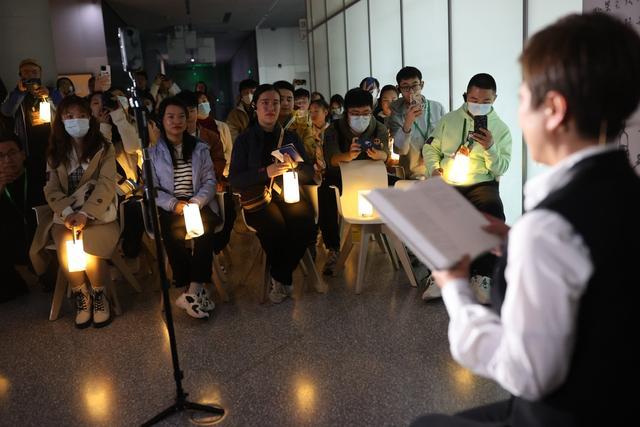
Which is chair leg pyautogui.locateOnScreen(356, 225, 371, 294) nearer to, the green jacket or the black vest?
the green jacket

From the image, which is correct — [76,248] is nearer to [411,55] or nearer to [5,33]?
[411,55]

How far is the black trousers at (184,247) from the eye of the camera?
12.3 ft

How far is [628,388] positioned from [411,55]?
6.27 metres

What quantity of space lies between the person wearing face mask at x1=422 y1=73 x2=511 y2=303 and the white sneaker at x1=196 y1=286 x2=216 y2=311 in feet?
4.77

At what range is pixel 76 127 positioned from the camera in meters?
3.78

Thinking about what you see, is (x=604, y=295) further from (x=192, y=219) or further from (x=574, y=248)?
(x=192, y=219)

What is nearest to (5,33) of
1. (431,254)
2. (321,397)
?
(321,397)

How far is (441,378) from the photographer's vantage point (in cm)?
271

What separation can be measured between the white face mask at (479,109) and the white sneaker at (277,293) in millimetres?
1790

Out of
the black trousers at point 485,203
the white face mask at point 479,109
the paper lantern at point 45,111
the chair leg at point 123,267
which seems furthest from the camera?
the paper lantern at point 45,111

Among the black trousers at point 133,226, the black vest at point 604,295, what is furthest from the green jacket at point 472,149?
the black vest at point 604,295

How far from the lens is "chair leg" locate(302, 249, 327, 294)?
160 inches

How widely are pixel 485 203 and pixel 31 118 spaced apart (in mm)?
3886

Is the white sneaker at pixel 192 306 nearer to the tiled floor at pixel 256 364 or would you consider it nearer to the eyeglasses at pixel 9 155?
the tiled floor at pixel 256 364
